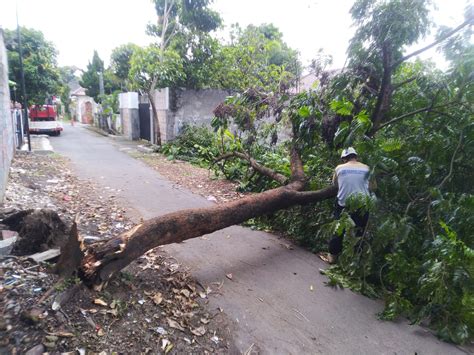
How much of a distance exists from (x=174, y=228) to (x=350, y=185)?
2.13 metres

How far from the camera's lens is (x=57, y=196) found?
6207 mm

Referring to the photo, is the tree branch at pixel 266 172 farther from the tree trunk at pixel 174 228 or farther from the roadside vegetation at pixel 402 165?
the tree trunk at pixel 174 228

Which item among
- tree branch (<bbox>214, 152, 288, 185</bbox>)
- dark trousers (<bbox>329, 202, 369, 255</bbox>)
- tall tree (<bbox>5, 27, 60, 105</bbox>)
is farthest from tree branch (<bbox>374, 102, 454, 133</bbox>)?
tall tree (<bbox>5, 27, 60, 105</bbox>)

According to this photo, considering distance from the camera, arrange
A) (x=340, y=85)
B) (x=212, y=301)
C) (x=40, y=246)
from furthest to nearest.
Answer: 1. (x=340, y=85)
2. (x=40, y=246)
3. (x=212, y=301)

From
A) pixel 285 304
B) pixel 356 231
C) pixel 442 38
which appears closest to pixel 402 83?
pixel 442 38


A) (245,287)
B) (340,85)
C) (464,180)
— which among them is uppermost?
(340,85)

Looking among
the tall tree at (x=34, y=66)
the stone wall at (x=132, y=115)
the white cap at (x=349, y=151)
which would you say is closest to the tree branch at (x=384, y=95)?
the white cap at (x=349, y=151)

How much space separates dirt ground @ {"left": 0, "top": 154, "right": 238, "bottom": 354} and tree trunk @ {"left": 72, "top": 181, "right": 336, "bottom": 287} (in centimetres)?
19

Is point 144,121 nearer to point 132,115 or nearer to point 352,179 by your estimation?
point 132,115

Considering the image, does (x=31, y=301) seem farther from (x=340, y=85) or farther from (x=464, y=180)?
(x=464, y=180)

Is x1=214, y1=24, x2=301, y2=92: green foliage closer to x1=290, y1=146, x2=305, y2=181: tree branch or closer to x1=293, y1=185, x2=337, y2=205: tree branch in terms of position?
x1=290, y1=146, x2=305, y2=181: tree branch

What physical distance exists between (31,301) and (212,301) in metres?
1.51

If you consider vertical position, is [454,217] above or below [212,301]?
above

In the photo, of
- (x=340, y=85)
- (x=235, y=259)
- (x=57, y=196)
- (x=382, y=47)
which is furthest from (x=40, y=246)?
(x=382, y=47)
